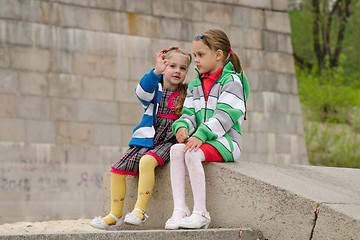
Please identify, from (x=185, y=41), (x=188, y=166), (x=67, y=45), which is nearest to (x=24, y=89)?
(x=67, y=45)

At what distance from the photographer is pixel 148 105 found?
4.35m

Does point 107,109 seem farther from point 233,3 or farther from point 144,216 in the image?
point 144,216

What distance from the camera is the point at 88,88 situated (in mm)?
8008

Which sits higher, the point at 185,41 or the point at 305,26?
the point at 305,26

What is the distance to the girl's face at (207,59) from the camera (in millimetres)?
4137

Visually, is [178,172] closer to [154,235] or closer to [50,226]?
[154,235]

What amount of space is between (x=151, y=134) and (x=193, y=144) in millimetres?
576

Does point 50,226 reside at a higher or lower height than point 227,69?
lower

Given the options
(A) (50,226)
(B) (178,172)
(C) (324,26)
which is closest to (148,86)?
(B) (178,172)

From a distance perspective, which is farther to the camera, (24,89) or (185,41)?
(185,41)


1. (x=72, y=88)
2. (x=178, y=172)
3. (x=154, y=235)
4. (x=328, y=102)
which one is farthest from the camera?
(x=328, y=102)

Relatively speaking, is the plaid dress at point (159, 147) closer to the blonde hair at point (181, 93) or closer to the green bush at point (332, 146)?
the blonde hair at point (181, 93)

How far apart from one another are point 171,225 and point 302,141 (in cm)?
654

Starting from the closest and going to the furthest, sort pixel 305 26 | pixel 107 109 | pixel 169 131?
pixel 169 131 < pixel 107 109 < pixel 305 26
